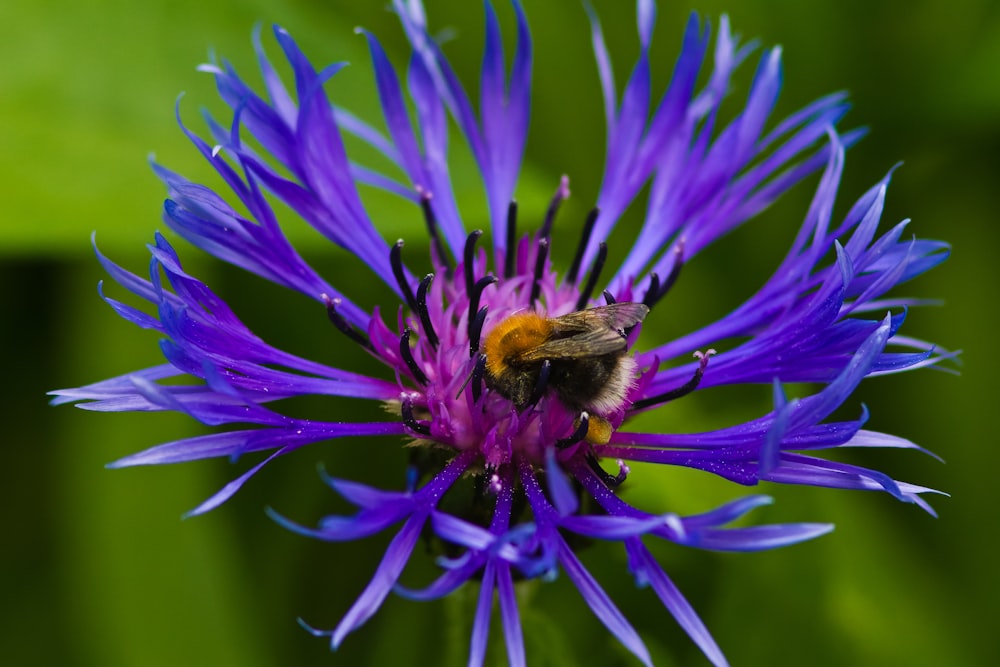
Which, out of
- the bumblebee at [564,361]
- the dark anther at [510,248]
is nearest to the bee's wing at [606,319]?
the bumblebee at [564,361]

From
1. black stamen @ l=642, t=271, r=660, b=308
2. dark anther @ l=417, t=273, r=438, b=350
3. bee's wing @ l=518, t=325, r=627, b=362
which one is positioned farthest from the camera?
black stamen @ l=642, t=271, r=660, b=308

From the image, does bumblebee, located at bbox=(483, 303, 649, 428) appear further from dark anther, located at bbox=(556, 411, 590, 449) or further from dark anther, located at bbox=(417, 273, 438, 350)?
dark anther, located at bbox=(417, 273, 438, 350)

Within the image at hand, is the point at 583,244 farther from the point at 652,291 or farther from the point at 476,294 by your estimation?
the point at 476,294

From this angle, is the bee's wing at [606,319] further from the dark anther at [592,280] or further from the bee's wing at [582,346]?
the dark anther at [592,280]

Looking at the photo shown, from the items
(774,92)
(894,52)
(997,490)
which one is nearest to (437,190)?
(774,92)

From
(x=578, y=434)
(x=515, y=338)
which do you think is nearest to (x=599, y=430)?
(x=578, y=434)

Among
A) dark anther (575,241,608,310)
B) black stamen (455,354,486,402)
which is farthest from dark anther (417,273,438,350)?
dark anther (575,241,608,310)

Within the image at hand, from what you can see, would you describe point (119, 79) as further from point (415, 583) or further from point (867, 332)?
point (867, 332)
